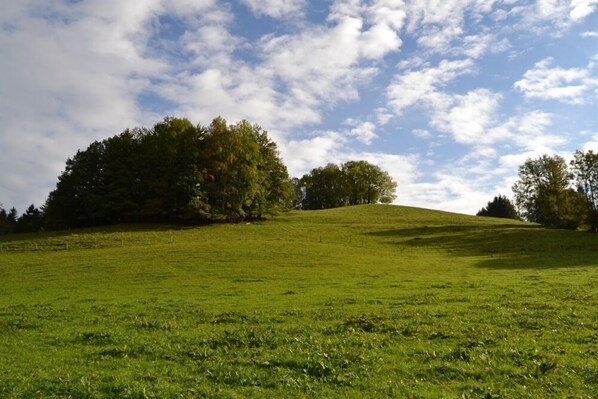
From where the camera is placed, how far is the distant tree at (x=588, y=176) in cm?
7606

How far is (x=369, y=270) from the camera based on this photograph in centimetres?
4078

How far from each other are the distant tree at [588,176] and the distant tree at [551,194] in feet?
4.06

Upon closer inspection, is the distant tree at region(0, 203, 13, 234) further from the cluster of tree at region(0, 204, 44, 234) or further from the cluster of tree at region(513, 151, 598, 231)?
the cluster of tree at region(513, 151, 598, 231)

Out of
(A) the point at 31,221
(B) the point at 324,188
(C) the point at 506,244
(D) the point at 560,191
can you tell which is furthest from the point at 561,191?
(A) the point at 31,221

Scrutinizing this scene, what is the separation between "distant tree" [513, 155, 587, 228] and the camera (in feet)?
253

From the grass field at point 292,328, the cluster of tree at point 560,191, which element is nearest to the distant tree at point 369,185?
the cluster of tree at point 560,191

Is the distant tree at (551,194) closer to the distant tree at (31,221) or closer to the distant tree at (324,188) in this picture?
the distant tree at (324,188)

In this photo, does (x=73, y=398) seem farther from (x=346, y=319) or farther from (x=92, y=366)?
(x=346, y=319)

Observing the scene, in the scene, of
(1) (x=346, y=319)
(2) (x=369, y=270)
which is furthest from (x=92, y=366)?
(2) (x=369, y=270)

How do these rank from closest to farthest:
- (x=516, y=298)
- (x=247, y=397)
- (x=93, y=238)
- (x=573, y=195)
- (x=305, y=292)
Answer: (x=247, y=397) → (x=516, y=298) → (x=305, y=292) → (x=93, y=238) → (x=573, y=195)

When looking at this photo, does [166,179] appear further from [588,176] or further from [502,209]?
[502,209]

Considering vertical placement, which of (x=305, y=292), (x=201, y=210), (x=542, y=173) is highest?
(x=542, y=173)

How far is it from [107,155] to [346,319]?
80.8m

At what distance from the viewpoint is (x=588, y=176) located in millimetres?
78125
